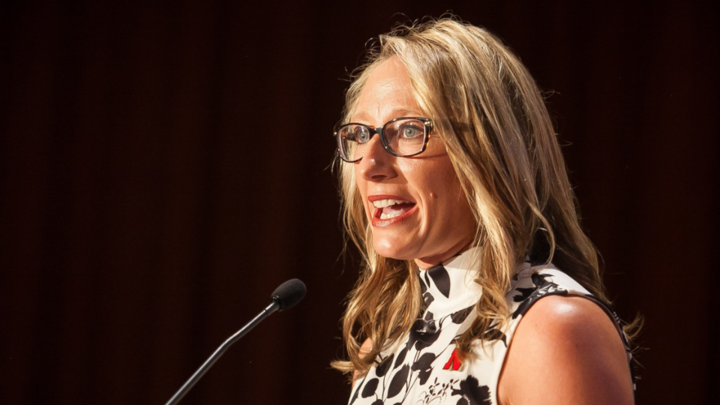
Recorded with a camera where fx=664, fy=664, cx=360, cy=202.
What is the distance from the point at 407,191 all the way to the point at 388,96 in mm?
194

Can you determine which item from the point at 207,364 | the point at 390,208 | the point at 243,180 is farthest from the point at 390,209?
the point at 243,180

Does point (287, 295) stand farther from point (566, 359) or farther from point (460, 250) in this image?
point (566, 359)

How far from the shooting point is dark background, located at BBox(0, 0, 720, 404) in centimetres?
217

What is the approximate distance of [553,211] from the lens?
129cm

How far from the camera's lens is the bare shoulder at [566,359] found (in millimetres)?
906

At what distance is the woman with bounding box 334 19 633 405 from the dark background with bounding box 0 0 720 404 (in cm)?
90

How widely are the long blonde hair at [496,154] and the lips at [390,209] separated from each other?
0.12m

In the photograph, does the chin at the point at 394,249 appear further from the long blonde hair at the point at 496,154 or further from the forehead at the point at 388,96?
the forehead at the point at 388,96

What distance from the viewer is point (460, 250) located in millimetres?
1304

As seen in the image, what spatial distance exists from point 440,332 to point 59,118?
1.60 meters

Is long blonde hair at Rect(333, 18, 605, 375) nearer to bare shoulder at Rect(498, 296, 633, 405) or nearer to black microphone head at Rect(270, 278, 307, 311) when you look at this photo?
bare shoulder at Rect(498, 296, 633, 405)

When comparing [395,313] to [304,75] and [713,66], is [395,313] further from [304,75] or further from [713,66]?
[713,66]

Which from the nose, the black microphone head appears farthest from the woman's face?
the black microphone head

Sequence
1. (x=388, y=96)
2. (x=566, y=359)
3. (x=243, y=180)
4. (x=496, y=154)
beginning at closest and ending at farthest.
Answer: (x=566, y=359)
(x=496, y=154)
(x=388, y=96)
(x=243, y=180)
